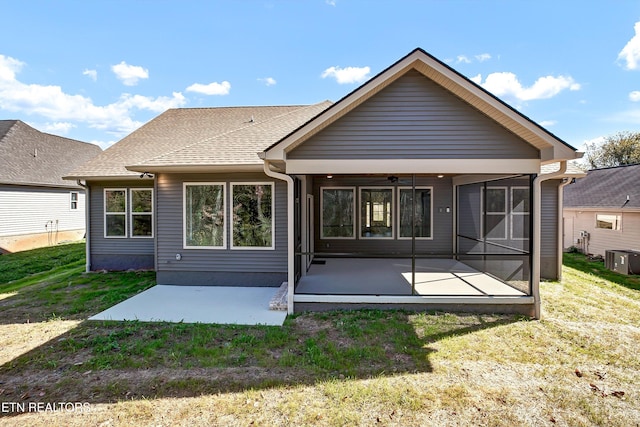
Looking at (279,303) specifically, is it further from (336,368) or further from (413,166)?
(413,166)

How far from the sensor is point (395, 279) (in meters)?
7.90

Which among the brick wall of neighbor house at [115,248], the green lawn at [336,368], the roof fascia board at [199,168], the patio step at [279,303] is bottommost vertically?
the green lawn at [336,368]

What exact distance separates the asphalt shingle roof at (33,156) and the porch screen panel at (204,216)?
11274 mm

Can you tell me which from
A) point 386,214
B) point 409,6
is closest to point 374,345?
point 386,214

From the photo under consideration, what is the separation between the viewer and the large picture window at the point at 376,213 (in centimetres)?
1102

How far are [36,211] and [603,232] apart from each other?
24092 millimetres

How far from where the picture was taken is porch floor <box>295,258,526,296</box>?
22.3ft

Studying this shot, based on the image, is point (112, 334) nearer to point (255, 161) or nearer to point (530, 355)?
point (255, 161)

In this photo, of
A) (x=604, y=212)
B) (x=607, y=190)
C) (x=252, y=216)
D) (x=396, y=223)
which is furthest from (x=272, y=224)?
(x=607, y=190)

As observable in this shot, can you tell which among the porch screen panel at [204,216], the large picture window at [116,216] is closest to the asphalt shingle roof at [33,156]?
the large picture window at [116,216]

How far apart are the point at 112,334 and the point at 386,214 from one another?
8.17 meters

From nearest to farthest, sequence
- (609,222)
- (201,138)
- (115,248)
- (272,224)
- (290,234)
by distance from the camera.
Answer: (290,234), (272,224), (115,248), (201,138), (609,222)

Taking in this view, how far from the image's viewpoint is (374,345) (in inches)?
188

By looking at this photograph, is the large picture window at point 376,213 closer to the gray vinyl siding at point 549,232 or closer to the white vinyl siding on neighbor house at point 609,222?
the gray vinyl siding at point 549,232
